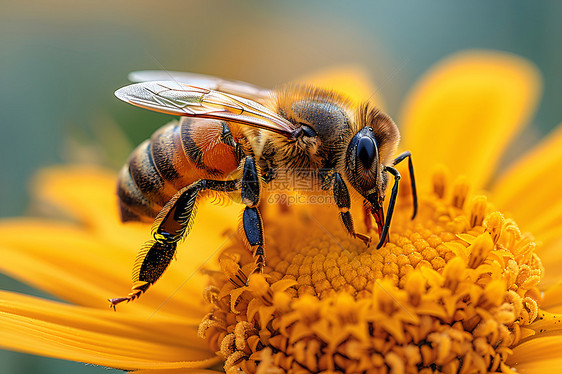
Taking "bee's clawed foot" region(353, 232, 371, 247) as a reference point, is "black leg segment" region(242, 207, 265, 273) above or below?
below

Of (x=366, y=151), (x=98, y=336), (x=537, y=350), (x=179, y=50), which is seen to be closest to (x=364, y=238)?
(x=366, y=151)

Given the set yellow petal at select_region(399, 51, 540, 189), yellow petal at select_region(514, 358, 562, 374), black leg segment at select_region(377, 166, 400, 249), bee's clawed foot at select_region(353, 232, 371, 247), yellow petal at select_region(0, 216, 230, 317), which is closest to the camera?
yellow petal at select_region(514, 358, 562, 374)

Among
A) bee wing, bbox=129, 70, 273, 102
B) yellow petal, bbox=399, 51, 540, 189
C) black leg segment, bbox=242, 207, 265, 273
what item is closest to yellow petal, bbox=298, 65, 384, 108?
yellow petal, bbox=399, 51, 540, 189

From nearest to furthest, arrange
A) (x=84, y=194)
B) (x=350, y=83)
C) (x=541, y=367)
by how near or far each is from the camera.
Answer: (x=541, y=367) < (x=84, y=194) < (x=350, y=83)

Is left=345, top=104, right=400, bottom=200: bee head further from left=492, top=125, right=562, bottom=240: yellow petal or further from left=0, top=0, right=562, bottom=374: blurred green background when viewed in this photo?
left=0, top=0, right=562, bottom=374: blurred green background

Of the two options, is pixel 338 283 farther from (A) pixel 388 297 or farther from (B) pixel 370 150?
(B) pixel 370 150

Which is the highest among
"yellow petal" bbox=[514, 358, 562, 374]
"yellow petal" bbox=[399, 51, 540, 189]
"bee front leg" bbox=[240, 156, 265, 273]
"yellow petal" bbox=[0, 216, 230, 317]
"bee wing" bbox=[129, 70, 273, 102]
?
"yellow petal" bbox=[399, 51, 540, 189]

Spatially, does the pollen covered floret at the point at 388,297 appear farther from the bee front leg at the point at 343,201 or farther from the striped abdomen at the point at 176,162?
the striped abdomen at the point at 176,162

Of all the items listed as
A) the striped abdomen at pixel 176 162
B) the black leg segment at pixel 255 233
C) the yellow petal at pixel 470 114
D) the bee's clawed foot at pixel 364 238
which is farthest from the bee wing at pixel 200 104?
the yellow petal at pixel 470 114
